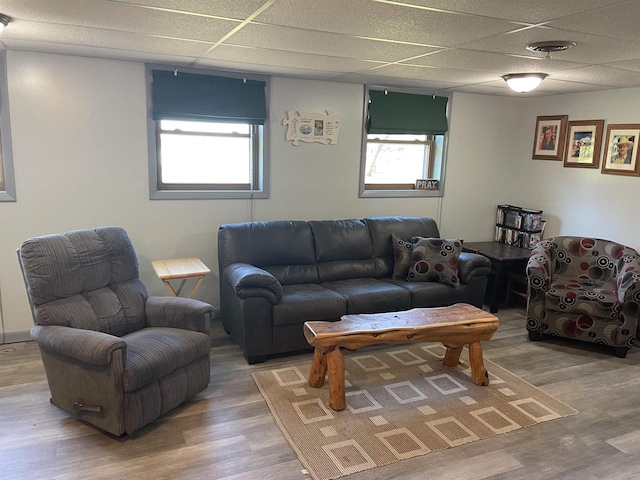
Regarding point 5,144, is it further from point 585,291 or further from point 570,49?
point 585,291

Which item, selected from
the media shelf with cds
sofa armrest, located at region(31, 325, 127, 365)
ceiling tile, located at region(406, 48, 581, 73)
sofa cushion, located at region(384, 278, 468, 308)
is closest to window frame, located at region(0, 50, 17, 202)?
sofa armrest, located at region(31, 325, 127, 365)

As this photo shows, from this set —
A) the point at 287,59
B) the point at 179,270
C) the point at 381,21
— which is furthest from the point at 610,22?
the point at 179,270

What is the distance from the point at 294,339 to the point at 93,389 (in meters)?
1.48

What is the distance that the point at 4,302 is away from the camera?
3752mm

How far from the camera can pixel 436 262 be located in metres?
4.27

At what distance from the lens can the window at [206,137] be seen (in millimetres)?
3963

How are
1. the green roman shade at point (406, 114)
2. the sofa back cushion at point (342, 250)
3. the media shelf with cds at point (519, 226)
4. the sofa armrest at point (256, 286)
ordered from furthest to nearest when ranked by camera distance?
1. the media shelf with cds at point (519, 226)
2. the green roman shade at point (406, 114)
3. the sofa back cushion at point (342, 250)
4. the sofa armrest at point (256, 286)

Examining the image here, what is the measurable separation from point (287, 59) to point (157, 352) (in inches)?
87.2

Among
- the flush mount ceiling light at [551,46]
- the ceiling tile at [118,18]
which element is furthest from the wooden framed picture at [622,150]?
the ceiling tile at [118,18]

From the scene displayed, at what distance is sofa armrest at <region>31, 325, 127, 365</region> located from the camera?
97.2 inches

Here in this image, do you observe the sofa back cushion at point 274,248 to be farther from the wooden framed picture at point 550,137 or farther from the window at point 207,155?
the wooden framed picture at point 550,137

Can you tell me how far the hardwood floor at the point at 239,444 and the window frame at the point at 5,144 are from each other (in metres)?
1.29

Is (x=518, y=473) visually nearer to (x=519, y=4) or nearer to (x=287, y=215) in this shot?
(x=519, y=4)

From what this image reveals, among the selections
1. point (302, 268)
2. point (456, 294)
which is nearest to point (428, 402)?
point (456, 294)
